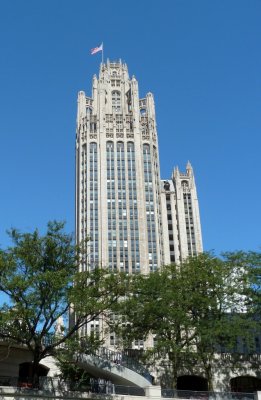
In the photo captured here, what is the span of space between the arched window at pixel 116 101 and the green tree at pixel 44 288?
9826 centimetres

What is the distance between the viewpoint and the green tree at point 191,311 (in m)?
51.4

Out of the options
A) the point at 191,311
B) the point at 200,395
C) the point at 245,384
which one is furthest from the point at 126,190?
the point at 200,395

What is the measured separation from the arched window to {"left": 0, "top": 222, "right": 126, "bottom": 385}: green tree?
9826cm

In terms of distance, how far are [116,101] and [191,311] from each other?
94.4 meters

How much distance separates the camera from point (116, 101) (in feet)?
458

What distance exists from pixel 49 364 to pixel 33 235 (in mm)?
16253

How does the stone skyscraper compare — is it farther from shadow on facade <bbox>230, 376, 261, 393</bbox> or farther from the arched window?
shadow on facade <bbox>230, 376, 261, 393</bbox>

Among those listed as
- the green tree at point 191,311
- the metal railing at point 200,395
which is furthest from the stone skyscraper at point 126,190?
the metal railing at point 200,395

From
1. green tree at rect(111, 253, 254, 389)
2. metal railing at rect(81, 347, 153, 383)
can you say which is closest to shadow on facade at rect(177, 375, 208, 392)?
green tree at rect(111, 253, 254, 389)

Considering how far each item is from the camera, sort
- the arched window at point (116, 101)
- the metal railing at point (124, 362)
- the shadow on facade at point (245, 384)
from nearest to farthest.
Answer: the metal railing at point (124, 362) → the shadow on facade at point (245, 384) → the arched window at point (116, 101)

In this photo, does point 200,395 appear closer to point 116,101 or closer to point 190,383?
point 190,383

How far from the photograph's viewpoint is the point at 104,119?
13000cm

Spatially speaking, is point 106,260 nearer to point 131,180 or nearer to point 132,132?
point 131,180

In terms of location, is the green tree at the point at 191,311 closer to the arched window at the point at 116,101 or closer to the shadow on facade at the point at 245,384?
the shadow on facade at the point at 245,384
